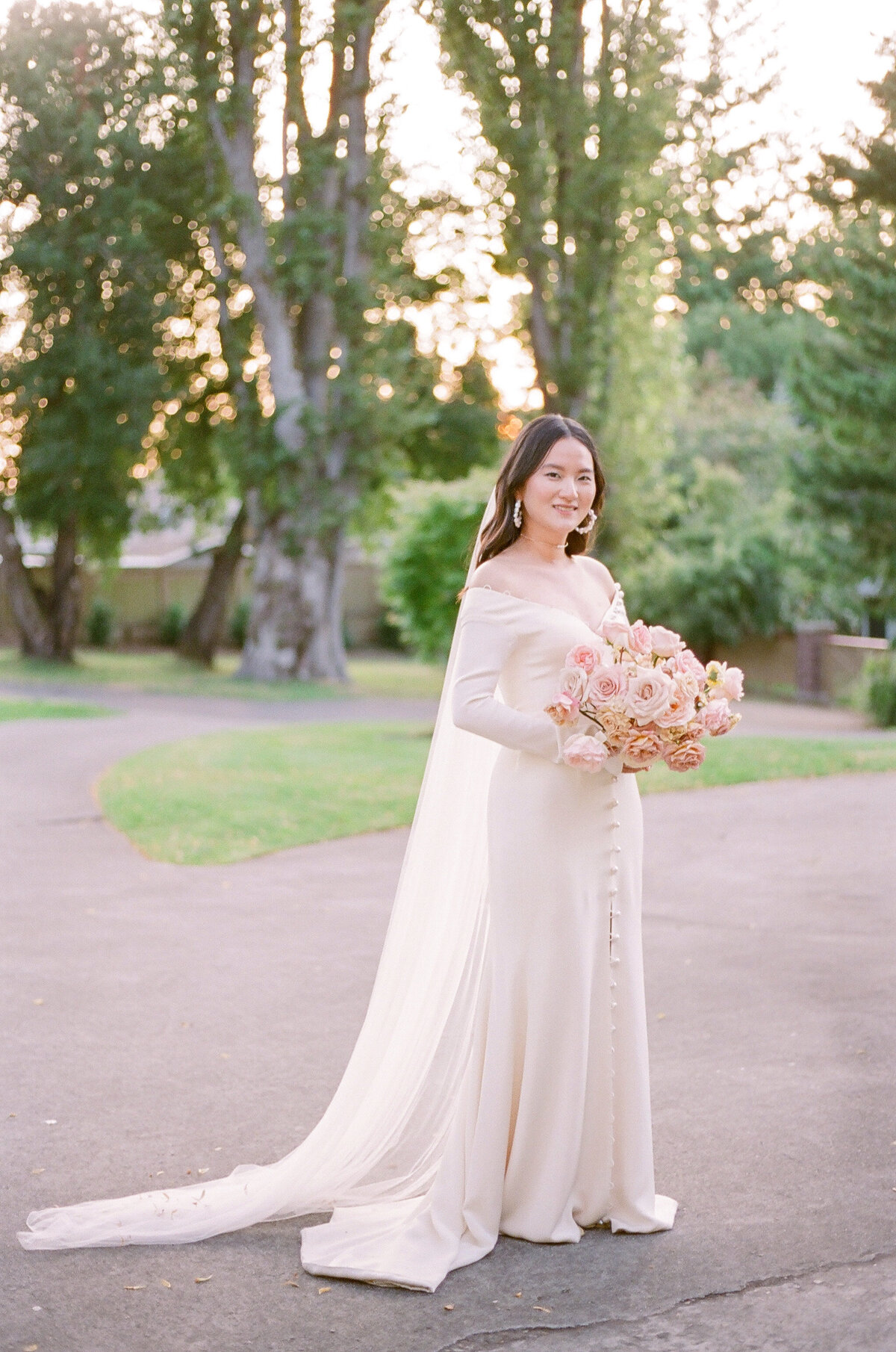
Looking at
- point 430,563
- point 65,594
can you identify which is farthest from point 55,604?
point 430,563

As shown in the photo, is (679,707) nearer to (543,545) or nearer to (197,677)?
(543,545)

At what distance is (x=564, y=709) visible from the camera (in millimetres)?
3930

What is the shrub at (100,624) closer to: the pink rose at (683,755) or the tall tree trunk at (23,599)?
the tall tree trunk at (23,599)

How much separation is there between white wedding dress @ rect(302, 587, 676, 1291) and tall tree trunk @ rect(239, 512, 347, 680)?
24074 mm

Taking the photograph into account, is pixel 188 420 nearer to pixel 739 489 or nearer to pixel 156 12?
pixel 156 12

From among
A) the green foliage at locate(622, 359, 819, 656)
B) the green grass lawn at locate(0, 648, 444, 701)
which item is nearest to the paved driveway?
the green grass lawn at locate(0, 648, 444, 701)

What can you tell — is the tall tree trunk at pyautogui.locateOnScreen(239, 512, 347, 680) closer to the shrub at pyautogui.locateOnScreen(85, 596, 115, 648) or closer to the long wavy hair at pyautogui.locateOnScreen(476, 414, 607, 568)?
the shrub at pyautogui.locateOnScreen(85, 596, 115, 648)

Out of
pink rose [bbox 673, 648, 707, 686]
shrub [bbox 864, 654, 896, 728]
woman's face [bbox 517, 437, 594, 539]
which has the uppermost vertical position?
woman's face [bbox 517, 437, 594, 539]

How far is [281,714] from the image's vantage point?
73.5 ft

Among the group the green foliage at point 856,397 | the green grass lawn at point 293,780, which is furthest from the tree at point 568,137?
the green grass lawn at point 293,780

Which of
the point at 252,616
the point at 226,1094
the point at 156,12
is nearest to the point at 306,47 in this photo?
the point at 156,12

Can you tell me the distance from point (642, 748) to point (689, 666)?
28 centimetres

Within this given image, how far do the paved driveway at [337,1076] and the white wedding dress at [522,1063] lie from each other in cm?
11

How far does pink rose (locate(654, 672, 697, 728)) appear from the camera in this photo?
3945 millimetres
